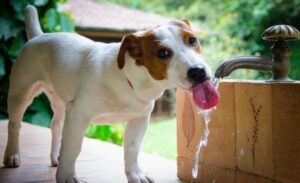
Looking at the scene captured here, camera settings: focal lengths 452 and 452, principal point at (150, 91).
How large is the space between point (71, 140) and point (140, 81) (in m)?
0.29

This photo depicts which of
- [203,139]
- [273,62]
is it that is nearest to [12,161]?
[203,139]

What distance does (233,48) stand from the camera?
734cm

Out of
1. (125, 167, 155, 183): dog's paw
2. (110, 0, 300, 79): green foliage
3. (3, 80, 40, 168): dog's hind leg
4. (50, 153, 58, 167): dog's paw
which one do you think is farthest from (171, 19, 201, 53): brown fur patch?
Result: (110, 0, 300, 79): green foliage

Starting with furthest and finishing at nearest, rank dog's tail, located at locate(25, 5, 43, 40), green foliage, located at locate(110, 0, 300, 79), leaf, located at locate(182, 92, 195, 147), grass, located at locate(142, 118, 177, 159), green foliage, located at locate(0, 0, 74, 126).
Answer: green foliage, located at locate(110, 0, 300, 79) < grass, located at locate(142, 118, 177, 159) < green foliage, located at locate(0, 0, 74, 126) < dog's tail, located at locate(25, 5, 43, 40) < leaf, located at locate(182, 92, 195, 147)

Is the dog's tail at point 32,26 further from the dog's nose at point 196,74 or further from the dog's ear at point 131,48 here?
the dog's nose at point 196,74

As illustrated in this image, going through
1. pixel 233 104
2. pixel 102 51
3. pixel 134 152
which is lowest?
pixel 134 152

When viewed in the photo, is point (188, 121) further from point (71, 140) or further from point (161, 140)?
point (161, 140)

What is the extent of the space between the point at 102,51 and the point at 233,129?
495mm

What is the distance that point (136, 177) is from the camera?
5.05 ft

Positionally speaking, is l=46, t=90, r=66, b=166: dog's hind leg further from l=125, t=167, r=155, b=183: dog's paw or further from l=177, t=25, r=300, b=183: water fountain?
l=177, t=25, r=300, b=183: water fountain

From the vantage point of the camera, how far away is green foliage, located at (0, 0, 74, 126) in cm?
352

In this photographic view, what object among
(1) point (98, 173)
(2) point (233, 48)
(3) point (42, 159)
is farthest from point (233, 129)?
(2) point (233, 48)

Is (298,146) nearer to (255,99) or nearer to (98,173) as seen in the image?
(255,99)

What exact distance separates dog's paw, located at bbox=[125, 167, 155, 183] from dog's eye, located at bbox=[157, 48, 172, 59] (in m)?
0.50
